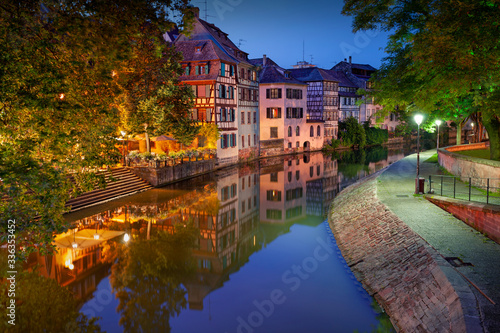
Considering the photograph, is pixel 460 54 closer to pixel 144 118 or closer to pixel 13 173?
pixel 13 173

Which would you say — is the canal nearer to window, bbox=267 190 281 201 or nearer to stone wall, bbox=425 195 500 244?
window, bbox=267 190 281 201

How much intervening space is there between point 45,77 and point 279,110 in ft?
160

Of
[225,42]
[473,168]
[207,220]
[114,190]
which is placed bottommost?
[207,220]

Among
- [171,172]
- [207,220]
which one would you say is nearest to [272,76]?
[171,172]

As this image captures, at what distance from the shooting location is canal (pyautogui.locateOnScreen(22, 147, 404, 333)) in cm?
1152

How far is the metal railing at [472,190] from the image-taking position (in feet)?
55.6

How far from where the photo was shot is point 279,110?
5625 cm

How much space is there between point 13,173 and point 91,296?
6.37 meters

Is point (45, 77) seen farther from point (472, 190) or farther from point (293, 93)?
point (293, 93)

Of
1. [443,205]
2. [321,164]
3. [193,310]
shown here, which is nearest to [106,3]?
[193,310]

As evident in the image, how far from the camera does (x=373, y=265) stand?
14.2 metres

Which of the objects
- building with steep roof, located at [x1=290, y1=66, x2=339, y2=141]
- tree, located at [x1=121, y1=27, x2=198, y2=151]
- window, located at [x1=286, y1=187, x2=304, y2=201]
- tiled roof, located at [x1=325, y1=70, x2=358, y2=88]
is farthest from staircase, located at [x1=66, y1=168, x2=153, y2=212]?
tiled roof, located at [x1=325, y1=70, x2=358, y2=88]

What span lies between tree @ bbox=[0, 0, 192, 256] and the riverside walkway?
9.32 metres

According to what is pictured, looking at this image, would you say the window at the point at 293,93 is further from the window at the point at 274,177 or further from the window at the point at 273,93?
the window at the point at 274,177
